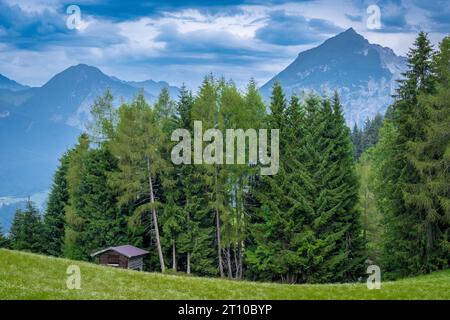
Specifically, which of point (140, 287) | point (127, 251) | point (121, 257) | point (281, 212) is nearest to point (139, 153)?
point (127, 251)

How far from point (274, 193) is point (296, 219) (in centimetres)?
297

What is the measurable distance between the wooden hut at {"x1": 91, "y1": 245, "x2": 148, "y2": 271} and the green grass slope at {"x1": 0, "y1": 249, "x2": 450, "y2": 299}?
16.6 m

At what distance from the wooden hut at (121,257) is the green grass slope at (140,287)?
54.5 feet

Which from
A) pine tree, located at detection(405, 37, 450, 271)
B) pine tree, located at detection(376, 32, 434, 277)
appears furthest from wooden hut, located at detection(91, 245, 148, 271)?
pine tree, located at detection(405, 37, 450, 271)

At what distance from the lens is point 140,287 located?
2245cm

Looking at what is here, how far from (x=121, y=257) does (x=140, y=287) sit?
72.5ft

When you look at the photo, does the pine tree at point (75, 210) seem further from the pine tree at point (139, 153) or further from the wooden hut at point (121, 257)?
the pine tree at point (139, 153)

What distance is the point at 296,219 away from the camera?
40531 mm

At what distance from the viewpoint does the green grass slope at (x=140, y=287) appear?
18.6 m

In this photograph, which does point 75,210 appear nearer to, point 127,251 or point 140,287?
point 127,251

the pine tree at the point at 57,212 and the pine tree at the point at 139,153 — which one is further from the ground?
the pine tree at the point at 139,153

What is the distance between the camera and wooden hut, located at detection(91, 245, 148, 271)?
43219 millimetres

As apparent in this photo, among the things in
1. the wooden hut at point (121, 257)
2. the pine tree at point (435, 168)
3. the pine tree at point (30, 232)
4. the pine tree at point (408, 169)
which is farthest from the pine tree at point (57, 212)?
the pine tree at point (435, 168)
